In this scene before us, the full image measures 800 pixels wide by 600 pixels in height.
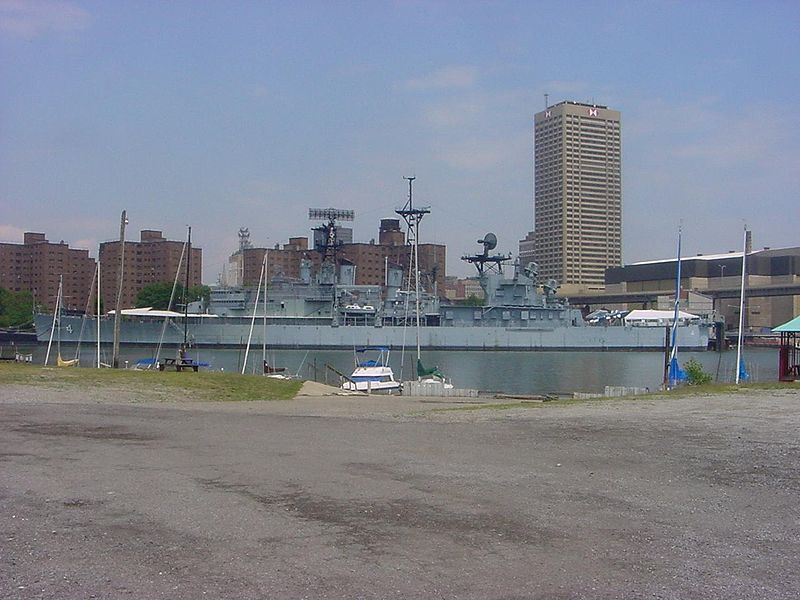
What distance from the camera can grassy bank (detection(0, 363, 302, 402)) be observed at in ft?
76.8

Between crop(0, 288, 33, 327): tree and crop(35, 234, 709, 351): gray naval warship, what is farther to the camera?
crop(0, 288, 33, 327): tree

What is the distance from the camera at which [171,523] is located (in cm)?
771

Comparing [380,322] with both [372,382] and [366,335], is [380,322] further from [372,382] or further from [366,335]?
[372,382]

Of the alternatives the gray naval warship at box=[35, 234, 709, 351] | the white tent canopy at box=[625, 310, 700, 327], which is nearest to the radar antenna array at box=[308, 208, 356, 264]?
the gray naval warship at box=[35, 234, 709, 351]

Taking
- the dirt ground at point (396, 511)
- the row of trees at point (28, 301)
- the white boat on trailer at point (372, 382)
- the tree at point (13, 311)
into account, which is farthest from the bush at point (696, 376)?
the tree at point (13, 311)

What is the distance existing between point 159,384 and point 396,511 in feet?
59.4

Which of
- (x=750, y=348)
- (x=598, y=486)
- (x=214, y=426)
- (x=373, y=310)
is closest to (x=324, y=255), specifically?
(x=373, y=310)

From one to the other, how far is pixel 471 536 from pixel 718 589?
7.04ft

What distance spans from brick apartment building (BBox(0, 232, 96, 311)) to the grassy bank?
134 m

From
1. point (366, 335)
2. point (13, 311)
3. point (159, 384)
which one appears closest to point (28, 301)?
point (13, 311)

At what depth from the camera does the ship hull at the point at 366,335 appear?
98.8 m

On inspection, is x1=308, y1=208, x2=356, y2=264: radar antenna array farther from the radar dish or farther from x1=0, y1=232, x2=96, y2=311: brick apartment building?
x1=0, y1=232, x2=96, y2=311: brick apartment building

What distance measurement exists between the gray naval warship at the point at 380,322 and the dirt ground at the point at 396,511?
8304 centimetres

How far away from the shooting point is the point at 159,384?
2497 cm
